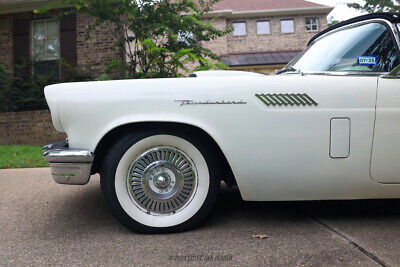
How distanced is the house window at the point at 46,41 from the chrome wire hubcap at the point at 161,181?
9.40 metres

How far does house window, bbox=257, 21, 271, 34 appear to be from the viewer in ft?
71.9

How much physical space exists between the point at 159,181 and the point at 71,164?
58 cm

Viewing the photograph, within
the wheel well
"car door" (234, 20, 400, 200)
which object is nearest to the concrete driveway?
"car door" (234, 20, 400, 200)

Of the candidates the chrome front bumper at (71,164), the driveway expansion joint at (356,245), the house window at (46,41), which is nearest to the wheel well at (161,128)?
the chrome front bumper at (71,164)

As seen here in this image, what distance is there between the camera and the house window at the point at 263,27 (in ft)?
71.9

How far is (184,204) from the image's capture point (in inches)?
85.8

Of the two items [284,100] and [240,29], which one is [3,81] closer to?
[284,100]

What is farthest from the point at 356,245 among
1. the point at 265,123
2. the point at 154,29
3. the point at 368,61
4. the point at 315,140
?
the point at 154,29

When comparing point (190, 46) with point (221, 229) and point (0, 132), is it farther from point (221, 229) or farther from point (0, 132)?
point (221, 229)

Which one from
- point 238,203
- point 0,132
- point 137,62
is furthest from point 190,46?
point 238,203

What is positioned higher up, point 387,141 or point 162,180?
point 387,141

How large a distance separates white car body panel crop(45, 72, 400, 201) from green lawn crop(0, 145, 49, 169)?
385cm

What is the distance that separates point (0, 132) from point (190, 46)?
5724 mm

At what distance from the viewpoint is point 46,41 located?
34.8 ft
